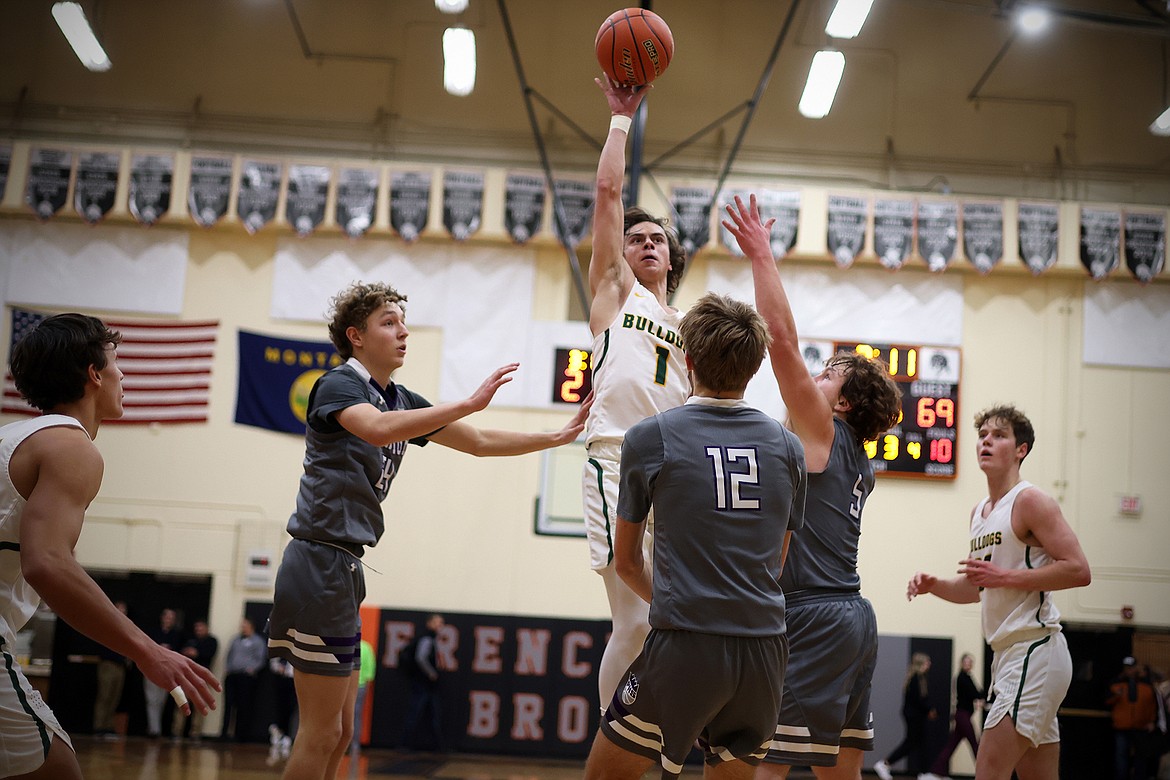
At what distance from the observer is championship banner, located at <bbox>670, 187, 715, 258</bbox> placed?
44.8 ft

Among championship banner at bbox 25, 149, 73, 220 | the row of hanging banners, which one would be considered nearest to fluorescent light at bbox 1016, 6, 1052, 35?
the row of hanging banners

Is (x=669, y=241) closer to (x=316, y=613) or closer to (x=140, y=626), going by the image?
(x=316, y=613)

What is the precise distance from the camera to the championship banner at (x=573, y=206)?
13.7m

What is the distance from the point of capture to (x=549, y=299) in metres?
14.1

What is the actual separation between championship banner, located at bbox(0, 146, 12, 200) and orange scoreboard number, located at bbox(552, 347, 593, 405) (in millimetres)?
7892

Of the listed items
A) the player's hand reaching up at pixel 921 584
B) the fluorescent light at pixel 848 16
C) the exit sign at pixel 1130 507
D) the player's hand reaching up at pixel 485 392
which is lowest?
the player's hand reaching up at pixel 921 584

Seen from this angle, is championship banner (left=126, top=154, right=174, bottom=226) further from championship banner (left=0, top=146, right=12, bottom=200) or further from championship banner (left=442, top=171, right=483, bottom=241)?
championship banner (left=442, top=171, right=483, bottom=241)

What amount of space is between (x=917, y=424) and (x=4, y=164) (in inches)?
501

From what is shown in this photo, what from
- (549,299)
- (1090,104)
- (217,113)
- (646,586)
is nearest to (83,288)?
(217,113)

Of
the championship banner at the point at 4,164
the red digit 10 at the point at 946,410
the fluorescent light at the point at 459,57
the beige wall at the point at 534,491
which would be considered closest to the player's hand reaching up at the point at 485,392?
the fluorescent light at the point at 459,57

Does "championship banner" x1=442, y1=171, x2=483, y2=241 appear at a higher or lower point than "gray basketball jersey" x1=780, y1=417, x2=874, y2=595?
higher

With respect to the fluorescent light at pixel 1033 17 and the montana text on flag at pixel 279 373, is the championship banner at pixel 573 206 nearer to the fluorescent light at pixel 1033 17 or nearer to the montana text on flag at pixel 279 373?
the montana text on flag at pixel 279 373

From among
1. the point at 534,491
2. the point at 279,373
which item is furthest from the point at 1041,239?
A: the point at 279,373

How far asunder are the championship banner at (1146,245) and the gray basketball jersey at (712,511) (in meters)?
12.8
